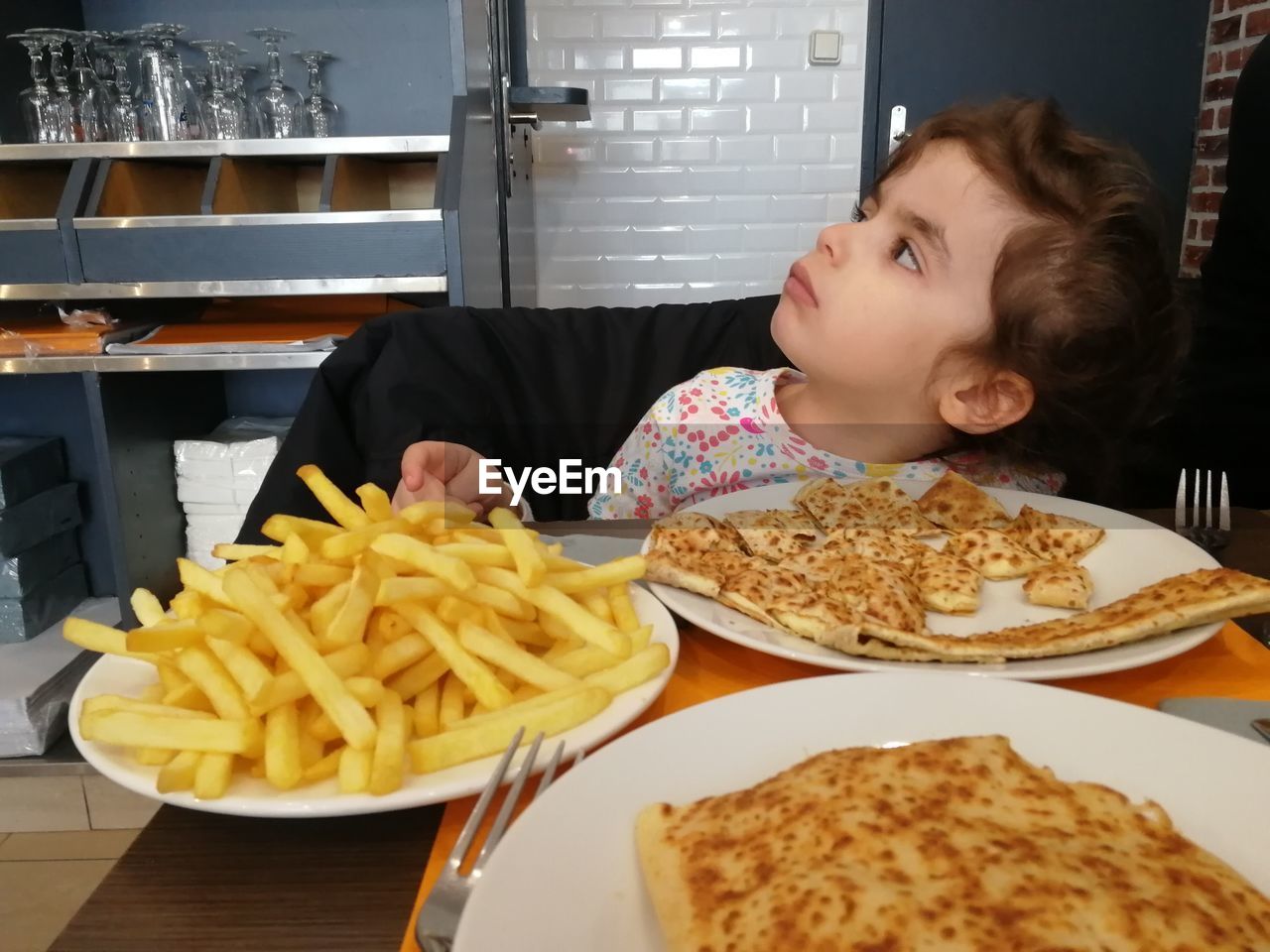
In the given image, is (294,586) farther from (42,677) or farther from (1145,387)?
(42,677)

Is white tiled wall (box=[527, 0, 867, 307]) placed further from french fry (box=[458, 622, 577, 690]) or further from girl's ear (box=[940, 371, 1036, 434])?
french fry (box=[458, 622, 577, 690])

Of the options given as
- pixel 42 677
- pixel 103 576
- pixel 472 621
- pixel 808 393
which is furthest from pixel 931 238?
pixel 103 576

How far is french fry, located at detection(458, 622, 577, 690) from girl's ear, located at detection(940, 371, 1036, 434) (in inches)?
36.4

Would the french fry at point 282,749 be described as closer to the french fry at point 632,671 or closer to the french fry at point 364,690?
the french fry at point 364,690

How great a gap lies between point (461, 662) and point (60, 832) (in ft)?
6.58

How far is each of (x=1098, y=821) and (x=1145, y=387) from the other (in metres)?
1.15

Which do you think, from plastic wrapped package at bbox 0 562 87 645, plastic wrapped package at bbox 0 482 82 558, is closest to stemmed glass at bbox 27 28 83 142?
plastic wrapped package at bbox 0 482 82 558

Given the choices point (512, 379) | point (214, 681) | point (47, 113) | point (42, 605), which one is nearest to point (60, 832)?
point (42, 605)

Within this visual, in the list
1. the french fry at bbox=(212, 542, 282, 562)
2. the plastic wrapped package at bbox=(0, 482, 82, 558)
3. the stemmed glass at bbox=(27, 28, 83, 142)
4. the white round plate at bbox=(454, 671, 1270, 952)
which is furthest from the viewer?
the plastic wrapped package at bbox=(0, 482, 82, 558)

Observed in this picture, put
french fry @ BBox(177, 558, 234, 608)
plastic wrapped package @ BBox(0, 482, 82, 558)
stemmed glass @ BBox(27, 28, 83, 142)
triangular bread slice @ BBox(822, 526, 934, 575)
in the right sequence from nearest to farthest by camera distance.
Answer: french fry @ BBox(177, 558, 234, 608) < triangular bread slice @ BBox(822, 526, 934, 575) < stemmed glass @ BBox(27, 28, 83, 142) < plastic wrapped package @ BBox(0, 482, 82, 558)

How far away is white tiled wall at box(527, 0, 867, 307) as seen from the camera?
123 inches

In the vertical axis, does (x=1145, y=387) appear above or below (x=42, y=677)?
above

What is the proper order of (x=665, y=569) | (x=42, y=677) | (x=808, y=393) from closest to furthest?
(x=665, y=569) → (x=808, y=393) → (x=42, y=677)

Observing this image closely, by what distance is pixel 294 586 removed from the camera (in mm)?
565
